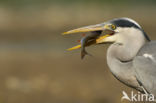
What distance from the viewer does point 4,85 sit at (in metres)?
11.0

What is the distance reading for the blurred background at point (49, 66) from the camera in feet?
34.1

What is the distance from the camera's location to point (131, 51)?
7.04 meters

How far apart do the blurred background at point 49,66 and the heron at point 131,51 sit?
9.51 ft

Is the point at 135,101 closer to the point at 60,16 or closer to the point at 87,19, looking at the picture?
the point at 87,19

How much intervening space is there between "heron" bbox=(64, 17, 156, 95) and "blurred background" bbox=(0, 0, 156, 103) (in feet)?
9.51

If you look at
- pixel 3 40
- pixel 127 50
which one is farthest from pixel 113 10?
pixel 127 50

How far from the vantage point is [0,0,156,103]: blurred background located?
10391 mm

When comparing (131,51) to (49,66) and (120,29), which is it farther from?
(49,66)

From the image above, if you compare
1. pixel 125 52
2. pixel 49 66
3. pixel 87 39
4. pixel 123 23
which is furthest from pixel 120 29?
pixel 49 66

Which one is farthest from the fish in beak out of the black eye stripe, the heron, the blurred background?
the blurred background

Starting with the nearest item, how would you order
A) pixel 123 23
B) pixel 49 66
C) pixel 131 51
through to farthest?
1. pixel 123 23
2. pixel 131 51
3. pixel 49 66

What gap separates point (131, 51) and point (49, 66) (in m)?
7.22

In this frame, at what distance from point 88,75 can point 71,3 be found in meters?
28.3

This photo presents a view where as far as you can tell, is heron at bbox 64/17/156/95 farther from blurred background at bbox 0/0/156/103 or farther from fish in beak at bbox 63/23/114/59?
blurred background at bbox 0/0/156/103
